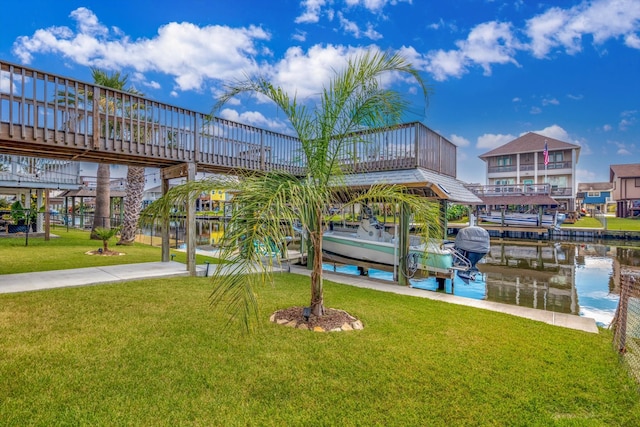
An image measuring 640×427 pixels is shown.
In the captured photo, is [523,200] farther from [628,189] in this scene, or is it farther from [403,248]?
[403,248]

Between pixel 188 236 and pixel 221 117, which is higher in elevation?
pixel 221 117

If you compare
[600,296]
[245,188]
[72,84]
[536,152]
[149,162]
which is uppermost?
[536,152]

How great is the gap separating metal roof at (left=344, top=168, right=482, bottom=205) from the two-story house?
33313 millimetres

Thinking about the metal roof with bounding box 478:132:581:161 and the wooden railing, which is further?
the metal roof with bounding box 478:132:581:161

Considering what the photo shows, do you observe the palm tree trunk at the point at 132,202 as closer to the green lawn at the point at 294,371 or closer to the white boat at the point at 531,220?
the green lawn at the point at 294,371

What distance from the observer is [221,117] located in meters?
8.82

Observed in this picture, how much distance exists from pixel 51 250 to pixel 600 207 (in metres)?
68.5

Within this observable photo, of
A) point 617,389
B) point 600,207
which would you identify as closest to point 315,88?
point 617,389

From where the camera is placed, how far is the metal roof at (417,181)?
802 centimetres

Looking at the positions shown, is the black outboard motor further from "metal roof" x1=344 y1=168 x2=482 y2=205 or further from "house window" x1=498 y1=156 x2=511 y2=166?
"house window" x1=498 y1=156 x2=511 y2=166

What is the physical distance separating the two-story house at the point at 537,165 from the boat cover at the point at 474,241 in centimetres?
3334

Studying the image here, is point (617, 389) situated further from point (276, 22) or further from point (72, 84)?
point (276, 22)

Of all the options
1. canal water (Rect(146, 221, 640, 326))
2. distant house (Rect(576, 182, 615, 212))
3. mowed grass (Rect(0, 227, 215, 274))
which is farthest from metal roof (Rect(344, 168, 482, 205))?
distant house (Rect(576, 182, 615, 212))

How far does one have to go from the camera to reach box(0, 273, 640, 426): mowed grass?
8.96ft
